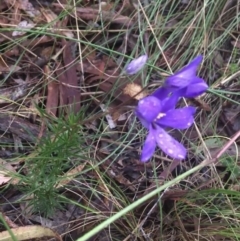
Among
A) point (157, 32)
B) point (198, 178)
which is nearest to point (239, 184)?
point (198, 178)

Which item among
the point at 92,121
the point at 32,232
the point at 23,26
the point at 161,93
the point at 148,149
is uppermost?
the point at 161,93

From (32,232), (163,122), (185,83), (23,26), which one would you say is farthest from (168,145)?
(23,26)

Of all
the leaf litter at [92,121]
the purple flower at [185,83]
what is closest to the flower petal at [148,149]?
the purple flower at [185,83]

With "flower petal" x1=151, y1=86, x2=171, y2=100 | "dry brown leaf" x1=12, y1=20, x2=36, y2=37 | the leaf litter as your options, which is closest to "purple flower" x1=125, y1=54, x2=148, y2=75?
"flower petal" x1=151, y1=86, x2=171, y2=100

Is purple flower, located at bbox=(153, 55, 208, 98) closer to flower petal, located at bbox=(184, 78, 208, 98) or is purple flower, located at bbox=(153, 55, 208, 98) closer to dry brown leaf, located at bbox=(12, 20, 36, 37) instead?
flower petal, located at bbox=(184, 78, 208, 98)

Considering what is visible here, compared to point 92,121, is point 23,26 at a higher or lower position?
higher

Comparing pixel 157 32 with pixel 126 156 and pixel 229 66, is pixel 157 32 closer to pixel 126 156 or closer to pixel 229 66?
pixel 229 66

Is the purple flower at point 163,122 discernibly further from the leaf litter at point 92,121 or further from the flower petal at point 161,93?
the leaf litter at point 92,121

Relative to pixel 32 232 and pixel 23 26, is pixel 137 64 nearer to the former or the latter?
pixel 32 232
